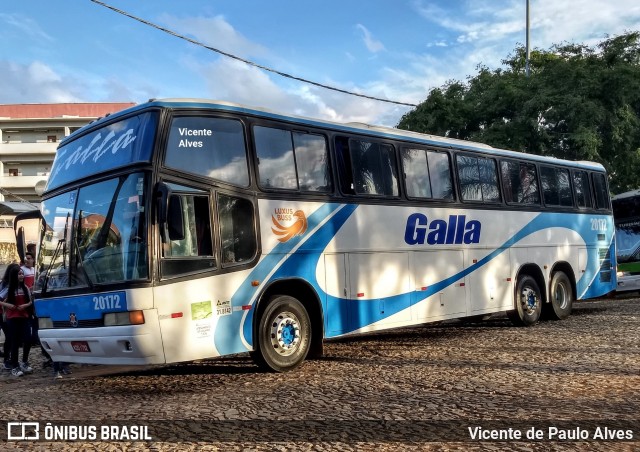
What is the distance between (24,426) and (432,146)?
25.3 feet

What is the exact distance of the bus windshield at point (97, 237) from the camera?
702 centimetres

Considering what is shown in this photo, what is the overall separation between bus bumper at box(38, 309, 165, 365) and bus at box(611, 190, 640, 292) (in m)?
16.1

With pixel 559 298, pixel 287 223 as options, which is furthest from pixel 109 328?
pixel 559 298

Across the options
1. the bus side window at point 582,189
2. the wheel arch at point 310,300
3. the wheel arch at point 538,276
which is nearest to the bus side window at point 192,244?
the wheel arch at point 310,300

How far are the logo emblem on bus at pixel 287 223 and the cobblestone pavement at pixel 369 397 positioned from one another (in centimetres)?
179

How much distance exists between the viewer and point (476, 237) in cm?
1162

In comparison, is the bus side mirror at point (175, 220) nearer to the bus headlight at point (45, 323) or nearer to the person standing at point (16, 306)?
the bus headlight at point (45, 323)

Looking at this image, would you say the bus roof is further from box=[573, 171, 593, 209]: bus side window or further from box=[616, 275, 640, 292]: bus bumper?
box=[616, 275, 640, 292]: bus bumper

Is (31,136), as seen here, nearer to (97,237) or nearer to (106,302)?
(97,237)

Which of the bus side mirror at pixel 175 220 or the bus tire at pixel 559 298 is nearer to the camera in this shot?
the bus side mirror at pixel 175 220

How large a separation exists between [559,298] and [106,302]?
10.2 metres

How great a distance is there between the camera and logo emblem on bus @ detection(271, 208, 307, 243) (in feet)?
27.3

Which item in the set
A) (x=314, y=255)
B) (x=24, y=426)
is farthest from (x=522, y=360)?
(x=24, y=426)

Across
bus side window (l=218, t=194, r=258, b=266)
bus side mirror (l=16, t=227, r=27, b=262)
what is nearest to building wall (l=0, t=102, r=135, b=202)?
bus side mirror (l=16, t=227, r=27, b=262)
